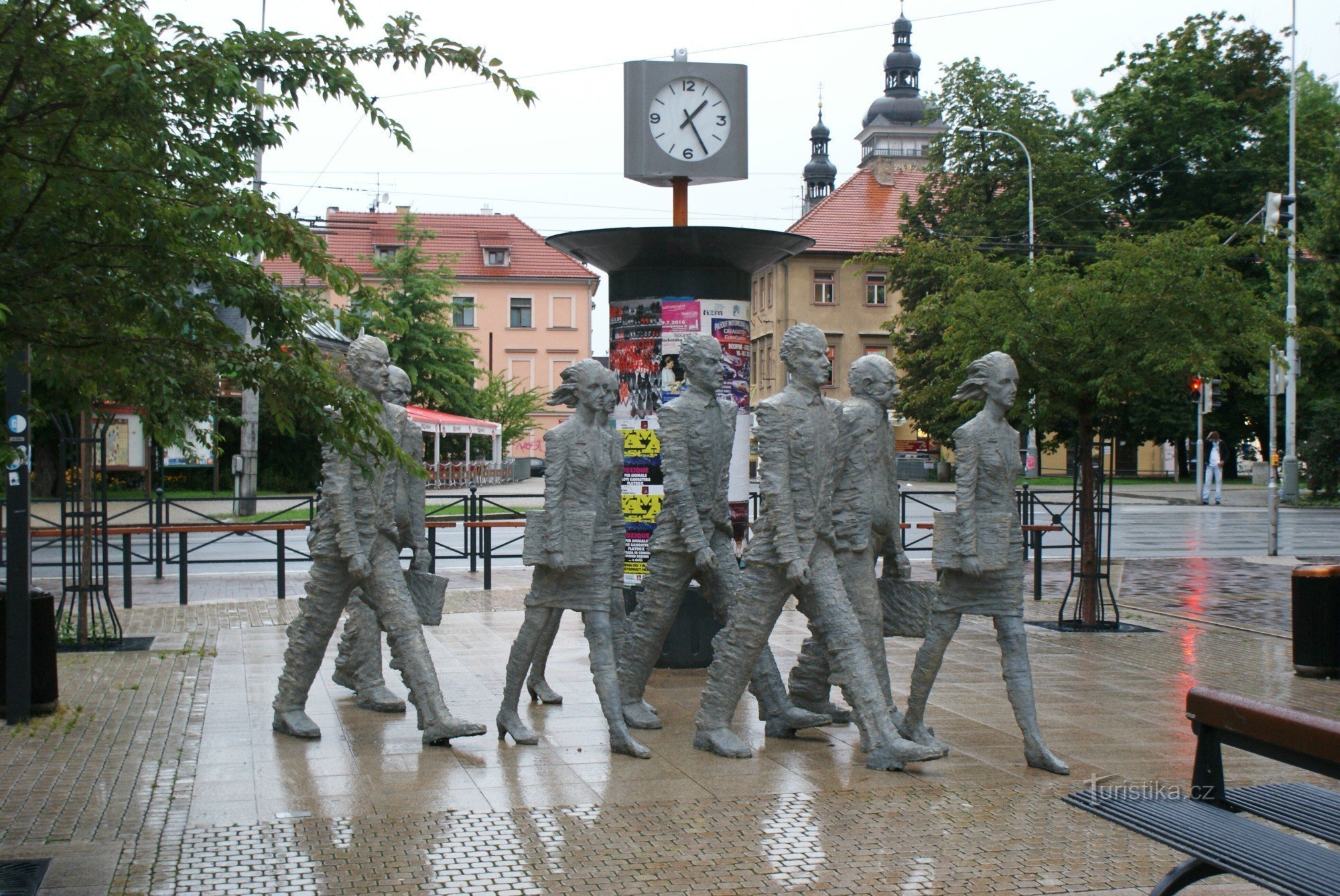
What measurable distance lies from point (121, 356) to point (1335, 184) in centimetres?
3196

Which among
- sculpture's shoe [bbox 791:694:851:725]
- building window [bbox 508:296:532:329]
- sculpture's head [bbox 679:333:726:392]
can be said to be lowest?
sculpture's shoe [bbox 791:694:851:725]

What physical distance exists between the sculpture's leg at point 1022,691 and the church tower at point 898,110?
88103 millimetres

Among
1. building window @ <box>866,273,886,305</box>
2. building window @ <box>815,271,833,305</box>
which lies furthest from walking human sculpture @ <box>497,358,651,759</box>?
building window @ <box>815,271,833,305</box>

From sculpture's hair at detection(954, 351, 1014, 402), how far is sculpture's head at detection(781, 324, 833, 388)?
73cm

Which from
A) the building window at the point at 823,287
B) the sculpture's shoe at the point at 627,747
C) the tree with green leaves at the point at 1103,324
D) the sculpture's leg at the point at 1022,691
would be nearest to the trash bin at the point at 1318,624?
the tree with green leaves at the point at 1103,324

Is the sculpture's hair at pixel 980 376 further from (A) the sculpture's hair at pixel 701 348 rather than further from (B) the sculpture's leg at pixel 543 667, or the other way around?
(B) the sculpture's leg at pixel 543 667

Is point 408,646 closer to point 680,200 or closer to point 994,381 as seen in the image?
point 994,381

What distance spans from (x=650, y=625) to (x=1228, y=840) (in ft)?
14.1

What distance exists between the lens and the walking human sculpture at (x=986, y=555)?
6.98 meters

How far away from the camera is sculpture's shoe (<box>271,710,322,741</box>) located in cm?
762

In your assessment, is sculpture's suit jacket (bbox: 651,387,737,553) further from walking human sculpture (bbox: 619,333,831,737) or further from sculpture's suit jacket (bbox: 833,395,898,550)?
sculpture's suit jacket (bbox: 833,395,898,550)

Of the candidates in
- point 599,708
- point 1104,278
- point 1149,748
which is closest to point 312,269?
point 599,708

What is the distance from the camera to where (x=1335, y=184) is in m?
31.5

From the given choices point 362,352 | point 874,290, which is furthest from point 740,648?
point 874,290
